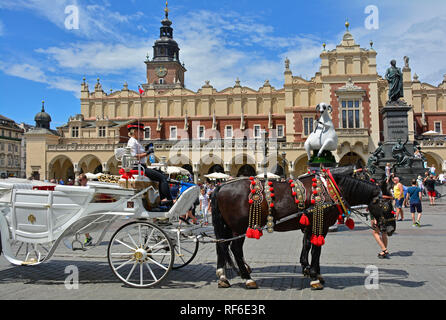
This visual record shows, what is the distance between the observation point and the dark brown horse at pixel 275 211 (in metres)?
5.41

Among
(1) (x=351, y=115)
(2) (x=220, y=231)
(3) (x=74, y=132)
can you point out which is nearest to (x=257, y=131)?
(1) (x=351, y=115)

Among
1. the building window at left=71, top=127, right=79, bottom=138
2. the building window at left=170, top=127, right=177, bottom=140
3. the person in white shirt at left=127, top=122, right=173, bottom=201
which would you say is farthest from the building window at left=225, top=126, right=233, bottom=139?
the person in white shirt at left=127, top=122, right=173, bottom=201

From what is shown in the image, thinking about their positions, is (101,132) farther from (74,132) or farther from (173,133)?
(173,133)

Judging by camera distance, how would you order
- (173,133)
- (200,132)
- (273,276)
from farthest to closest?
(173,133) < (200,132) < (273,276)

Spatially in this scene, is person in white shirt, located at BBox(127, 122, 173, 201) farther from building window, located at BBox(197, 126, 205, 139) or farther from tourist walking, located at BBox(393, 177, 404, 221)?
building window, located at BBox(197, 126, 205, 139)

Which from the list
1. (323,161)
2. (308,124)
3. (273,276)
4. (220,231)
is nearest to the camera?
(220,231)

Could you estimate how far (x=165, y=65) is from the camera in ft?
214

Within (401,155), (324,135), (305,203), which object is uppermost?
(401,155)

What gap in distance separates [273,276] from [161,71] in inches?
2475

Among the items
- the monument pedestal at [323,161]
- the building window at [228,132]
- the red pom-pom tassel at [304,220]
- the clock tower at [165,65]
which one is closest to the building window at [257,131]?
the building window at [228,132]

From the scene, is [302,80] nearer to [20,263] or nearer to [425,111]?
[425,111]

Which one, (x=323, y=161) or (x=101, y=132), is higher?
(x=101, y=132)

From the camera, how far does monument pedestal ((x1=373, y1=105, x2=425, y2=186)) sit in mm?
20359
